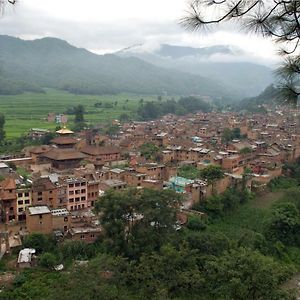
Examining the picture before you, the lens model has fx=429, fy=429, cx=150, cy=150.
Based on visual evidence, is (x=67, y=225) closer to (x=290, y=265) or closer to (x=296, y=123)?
(x=290, y=265)

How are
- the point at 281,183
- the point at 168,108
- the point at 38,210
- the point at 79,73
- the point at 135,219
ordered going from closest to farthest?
the point at 135,219 → the point at 38,210 → the point at 281,183 → the point at 168,108 → the point at 79,73

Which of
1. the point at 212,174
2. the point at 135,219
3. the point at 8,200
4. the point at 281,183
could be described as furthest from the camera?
the point at 281,183

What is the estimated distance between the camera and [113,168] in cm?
2328

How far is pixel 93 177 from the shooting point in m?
19.5

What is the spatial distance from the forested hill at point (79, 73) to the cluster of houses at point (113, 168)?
46779 mm

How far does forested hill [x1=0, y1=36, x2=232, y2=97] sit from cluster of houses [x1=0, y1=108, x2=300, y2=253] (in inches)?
1842

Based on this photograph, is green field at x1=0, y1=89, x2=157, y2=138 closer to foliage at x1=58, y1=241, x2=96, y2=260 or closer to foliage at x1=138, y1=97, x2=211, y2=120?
foliage at x1=138, y1=97, x2=211, y2=120

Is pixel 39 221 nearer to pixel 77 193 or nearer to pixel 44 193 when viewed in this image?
pixel 44 193

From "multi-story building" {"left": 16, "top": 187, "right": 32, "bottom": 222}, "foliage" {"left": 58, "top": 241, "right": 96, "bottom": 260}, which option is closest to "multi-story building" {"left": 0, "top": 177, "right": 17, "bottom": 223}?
"multi-story building" {"left": 16, "top": 187, "right": 32, "bottom": 222}

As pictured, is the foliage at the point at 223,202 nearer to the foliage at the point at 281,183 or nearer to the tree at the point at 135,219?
the foliage at the point at 281,183

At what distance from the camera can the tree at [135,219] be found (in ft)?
44.6

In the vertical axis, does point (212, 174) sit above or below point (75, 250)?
above

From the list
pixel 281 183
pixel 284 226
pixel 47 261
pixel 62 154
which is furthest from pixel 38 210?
pixel 281 183

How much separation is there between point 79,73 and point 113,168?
92832 mm
